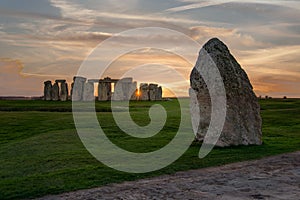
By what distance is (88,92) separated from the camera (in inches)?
2756

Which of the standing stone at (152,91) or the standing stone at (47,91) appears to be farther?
the standing stone at (152,91)

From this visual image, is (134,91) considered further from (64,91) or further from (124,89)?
(64,91)

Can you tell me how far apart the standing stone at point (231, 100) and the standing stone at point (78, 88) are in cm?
5074

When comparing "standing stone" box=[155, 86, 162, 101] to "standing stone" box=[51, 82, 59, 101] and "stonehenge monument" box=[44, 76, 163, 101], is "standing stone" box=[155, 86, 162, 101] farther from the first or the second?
"standing stone" box=[51, 82, 59, 101]

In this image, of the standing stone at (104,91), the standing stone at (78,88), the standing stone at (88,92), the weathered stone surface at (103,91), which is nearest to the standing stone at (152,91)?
the standing stone at (104,91)

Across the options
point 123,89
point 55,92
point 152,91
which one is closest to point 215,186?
point 55,92

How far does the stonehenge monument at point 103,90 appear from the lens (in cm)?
7012

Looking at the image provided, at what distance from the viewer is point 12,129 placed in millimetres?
27766

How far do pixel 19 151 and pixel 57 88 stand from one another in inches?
2049

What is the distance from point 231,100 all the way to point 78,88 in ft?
174

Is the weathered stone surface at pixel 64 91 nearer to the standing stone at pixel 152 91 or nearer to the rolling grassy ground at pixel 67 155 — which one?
the standing stone at pixel 152 91

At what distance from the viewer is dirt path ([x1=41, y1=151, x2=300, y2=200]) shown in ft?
34.3

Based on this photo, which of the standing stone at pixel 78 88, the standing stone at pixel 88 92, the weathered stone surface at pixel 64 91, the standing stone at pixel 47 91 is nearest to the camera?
the standing stone at pixel 78 88

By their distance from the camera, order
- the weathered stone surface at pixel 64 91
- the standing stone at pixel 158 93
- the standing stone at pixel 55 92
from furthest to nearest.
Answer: the standing stone at pixel 158 93 < the weathered stone surface at pixel 64 91 < the standing stone at pixel 55 92
